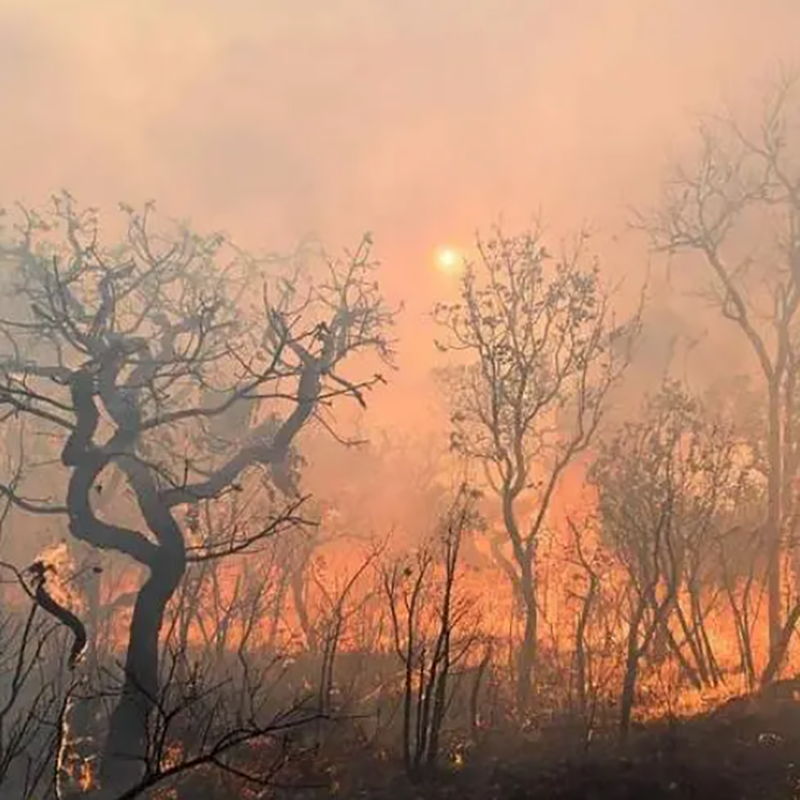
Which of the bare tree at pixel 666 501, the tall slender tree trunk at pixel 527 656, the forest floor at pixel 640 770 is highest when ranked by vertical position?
the bare tree at pixel 666 501

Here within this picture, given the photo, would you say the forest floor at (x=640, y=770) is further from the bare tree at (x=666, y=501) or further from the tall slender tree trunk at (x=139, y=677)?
the tall slender tree trunk at (x=139, y=677)

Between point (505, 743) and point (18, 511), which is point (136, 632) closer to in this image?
point (505, 743)

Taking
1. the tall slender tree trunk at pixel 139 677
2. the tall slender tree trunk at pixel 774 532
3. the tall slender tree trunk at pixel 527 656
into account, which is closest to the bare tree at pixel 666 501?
the tall slender tree trunk at pixel 774 532

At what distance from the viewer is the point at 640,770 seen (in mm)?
10664

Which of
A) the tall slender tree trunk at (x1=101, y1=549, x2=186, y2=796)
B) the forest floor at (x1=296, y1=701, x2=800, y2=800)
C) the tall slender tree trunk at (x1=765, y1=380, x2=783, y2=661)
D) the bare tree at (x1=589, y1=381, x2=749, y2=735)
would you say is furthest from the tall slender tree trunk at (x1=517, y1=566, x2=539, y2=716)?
the tall slender tree trunk at (x1=101, y1=549, x2=186, y2=796)

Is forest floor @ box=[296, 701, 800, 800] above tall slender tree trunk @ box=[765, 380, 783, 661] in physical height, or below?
below

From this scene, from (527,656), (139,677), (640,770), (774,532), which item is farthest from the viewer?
(774,532)

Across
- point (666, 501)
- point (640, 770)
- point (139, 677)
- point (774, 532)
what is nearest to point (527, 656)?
point (666, 501)

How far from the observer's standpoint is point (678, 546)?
55.4ft

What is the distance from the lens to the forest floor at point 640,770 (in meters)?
10.3

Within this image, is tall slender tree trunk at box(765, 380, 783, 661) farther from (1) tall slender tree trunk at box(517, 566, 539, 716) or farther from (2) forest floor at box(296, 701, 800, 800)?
(2) forest floor at box(296, 701, 800, 800)

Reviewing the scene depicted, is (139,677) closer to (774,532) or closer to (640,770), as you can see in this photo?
(640,770)

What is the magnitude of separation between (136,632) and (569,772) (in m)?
6.42

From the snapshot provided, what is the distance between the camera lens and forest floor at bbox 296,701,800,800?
10.3m
